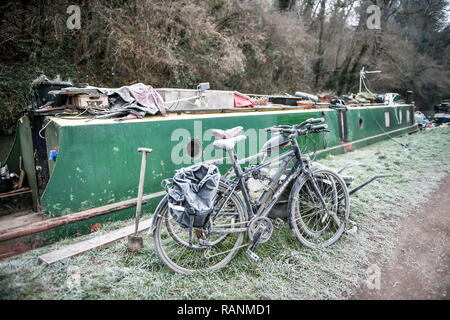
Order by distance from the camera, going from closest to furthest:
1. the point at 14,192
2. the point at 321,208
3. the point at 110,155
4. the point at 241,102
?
the point at 321,208, the point at 110,155, the point at 14,192, the point at 241,102

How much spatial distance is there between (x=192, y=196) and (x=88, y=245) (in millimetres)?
1342

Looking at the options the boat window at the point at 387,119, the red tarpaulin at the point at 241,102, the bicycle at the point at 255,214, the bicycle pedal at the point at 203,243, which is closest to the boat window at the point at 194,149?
the bicycle at the point at 255,214

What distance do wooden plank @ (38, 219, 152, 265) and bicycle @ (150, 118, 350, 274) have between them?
416 mm

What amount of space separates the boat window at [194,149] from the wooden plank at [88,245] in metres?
1.22

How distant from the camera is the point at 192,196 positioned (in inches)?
88.4

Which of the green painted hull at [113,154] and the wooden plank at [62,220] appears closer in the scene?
the wooden plank at [62,220]

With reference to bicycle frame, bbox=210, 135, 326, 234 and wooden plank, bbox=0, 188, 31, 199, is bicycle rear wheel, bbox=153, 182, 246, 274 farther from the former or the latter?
wooden plank, bbox=0, 188, 31, 199

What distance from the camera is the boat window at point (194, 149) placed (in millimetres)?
4073

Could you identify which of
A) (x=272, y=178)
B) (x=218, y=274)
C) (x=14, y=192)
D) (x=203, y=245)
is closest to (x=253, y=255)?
(x=218, y=274)

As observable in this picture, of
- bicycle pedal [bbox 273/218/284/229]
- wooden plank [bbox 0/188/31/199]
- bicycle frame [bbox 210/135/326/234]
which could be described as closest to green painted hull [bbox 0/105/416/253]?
wooden plank [bbox 0/188/31/199]

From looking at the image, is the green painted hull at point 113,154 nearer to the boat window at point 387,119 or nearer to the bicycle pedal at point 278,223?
the bicycle pedal at point 278,223

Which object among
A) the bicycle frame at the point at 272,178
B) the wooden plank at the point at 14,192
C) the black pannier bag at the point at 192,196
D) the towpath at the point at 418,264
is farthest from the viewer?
the wooden plank at the point at 14,192

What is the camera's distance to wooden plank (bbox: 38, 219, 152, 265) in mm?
2562

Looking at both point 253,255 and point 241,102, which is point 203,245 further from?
point 241,102
